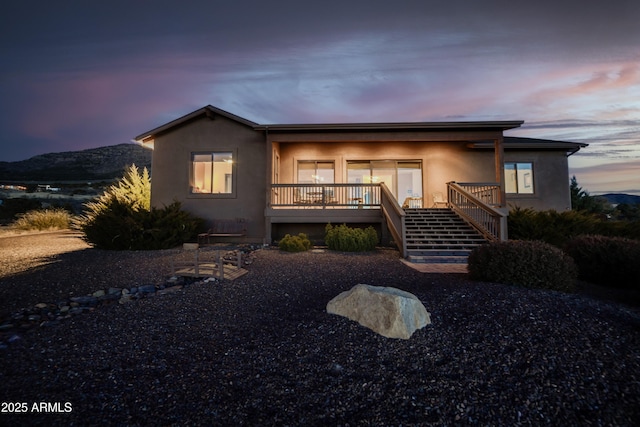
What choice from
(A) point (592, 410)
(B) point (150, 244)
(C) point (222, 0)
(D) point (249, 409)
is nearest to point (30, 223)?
(B) point (150, 244)

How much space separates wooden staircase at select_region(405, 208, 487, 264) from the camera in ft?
23.9

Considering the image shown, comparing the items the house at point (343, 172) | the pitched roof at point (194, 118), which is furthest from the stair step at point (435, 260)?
the pitched roof at point (194, 118)

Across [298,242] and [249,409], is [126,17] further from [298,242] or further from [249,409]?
[249,409]

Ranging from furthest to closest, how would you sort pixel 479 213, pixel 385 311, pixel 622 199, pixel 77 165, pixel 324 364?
pixel 77 165 → pixel 622 199 → pixel 479 213 → pixel 385 311 → pixel 324 364

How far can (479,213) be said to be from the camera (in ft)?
29.0

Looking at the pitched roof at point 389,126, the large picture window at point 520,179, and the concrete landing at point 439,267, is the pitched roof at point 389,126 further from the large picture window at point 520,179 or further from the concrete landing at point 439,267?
the concrete landing at point 439,267

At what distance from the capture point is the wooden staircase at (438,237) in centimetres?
727

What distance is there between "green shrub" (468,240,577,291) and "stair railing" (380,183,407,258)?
3020mm

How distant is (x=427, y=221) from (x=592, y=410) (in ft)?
26.0

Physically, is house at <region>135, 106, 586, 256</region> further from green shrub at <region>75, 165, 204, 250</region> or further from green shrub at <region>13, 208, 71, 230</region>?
green shrub at <region>13, 208, 71, 230</region>

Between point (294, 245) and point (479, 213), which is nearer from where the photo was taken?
point (294, 245)

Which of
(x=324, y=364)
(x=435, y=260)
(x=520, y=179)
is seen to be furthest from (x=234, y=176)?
(x=520, y=179)

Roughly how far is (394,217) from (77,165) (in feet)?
221

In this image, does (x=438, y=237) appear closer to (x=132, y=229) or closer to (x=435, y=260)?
(x=435, y=260)
